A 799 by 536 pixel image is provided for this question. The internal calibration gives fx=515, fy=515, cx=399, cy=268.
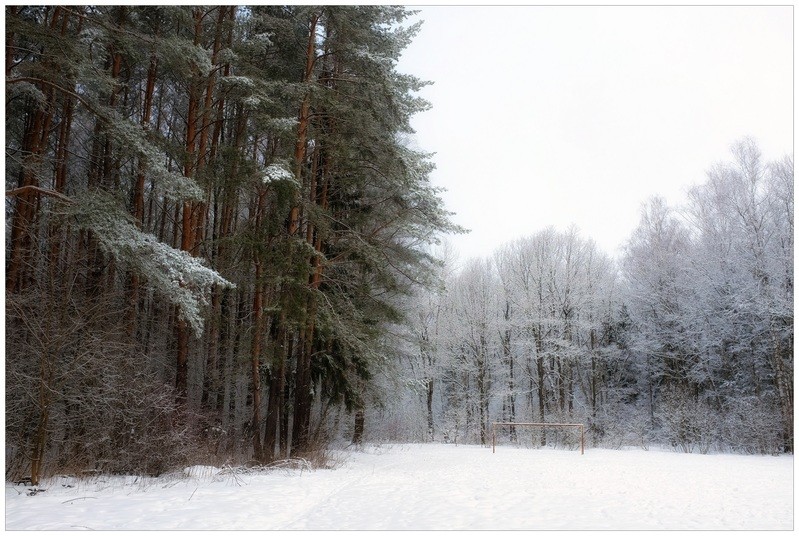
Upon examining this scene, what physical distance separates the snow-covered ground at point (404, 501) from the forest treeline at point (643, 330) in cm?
582

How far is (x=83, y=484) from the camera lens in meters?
6.75

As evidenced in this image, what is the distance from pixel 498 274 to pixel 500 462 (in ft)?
55.5

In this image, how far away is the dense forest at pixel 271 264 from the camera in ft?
24.5

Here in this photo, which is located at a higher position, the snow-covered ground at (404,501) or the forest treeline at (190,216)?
the forest treeline at (190,216)

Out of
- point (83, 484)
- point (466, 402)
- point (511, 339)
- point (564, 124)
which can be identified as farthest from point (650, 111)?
point (466, 402)

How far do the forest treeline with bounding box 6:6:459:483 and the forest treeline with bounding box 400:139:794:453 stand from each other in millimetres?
4610

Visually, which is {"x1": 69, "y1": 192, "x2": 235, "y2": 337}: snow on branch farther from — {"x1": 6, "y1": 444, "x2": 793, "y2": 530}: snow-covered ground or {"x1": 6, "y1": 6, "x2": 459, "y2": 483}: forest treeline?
{"x1": 6, "y1": 444, "x2": 793, "y2": 530}: snow-covered ground

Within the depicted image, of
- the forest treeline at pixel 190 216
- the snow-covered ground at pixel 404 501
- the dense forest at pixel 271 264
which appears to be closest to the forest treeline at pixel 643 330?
the dense forest at pixel 271 264

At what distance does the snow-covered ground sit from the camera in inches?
211

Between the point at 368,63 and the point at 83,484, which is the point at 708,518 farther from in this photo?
the point at 368,63

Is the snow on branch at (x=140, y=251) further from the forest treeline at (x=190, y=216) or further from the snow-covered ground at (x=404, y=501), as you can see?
the snow-covered ground at (x=404, y=501)

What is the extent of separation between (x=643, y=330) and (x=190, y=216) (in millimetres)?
22735

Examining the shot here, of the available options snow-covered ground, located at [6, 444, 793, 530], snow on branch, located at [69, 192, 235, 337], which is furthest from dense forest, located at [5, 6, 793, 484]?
snow-covered ground, located at [6, 444, 793, 530]

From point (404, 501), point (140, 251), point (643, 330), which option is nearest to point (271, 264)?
point (140, 251)
